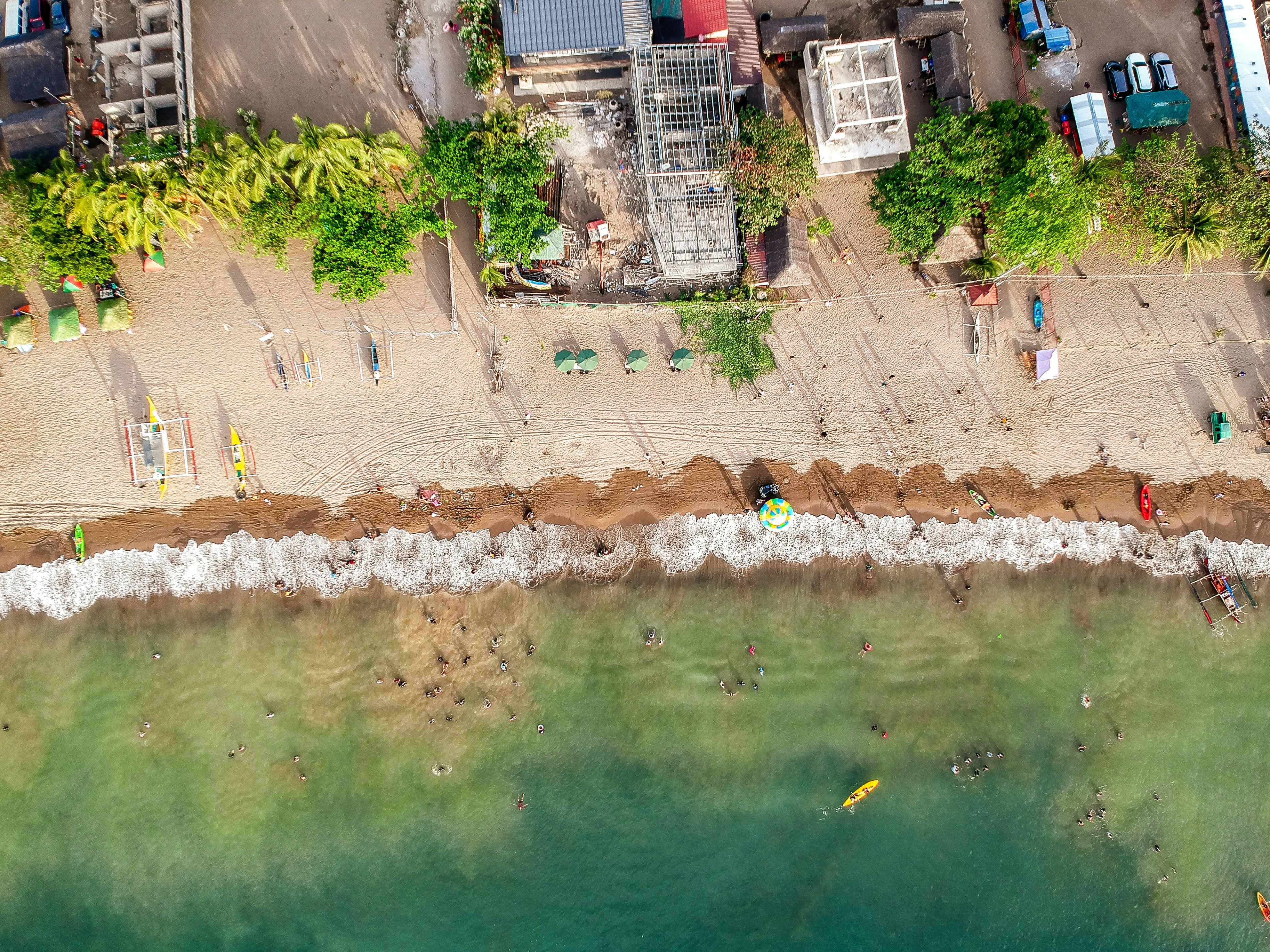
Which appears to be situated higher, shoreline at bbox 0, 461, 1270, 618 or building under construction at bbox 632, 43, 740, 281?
building under construction at bbox 632, 43, 740, 281

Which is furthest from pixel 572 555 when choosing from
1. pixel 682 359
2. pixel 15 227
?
pixel 15 227

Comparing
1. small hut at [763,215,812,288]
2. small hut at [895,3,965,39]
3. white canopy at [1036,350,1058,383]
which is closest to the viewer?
small hut at [763,215,812,288]

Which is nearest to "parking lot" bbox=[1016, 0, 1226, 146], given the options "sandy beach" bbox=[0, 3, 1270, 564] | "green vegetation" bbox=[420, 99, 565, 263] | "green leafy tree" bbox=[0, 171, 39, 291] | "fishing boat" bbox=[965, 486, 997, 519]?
"sandy beach" bbox=[0, 3, 1270, 564]

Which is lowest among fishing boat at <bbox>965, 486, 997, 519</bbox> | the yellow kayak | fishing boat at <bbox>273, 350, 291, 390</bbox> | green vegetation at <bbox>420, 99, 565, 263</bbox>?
the yellow kayak

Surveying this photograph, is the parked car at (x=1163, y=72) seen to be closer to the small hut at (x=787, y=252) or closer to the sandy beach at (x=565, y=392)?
the sandy beach at (x=565, y=392)

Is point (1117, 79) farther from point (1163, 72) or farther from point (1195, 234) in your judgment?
point (1195, 234)

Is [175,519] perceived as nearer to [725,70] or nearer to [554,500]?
[554,500]

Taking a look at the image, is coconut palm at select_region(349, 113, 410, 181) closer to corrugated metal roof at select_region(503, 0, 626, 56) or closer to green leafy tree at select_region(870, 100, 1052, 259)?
corrugated metal roof at select_region(503, 0, 626, 56)
